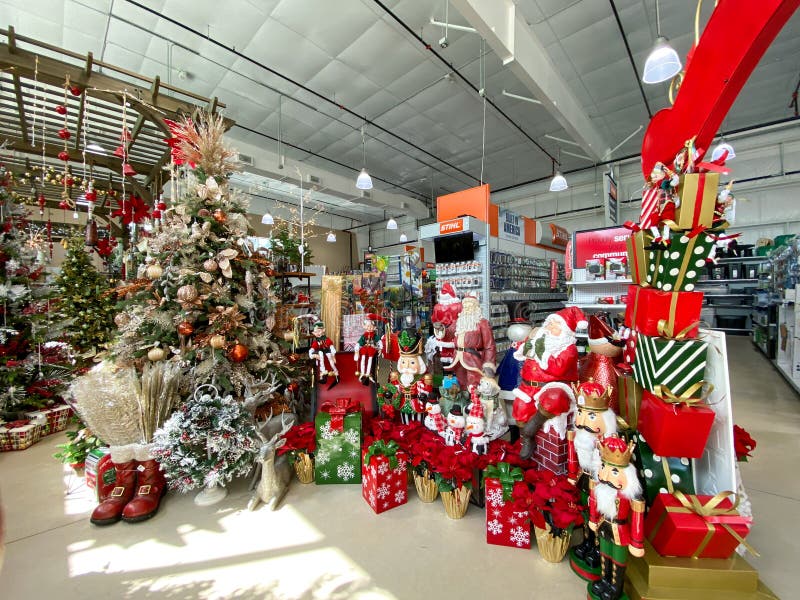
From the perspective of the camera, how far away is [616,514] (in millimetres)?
1490

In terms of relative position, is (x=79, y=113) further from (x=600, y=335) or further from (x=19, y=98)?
(x=600, y=335)

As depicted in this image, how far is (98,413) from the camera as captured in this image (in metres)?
2.27

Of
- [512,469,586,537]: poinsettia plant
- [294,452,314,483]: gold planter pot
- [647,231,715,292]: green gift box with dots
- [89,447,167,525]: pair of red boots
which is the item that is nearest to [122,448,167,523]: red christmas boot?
[89,447,167,525]: pair of red boots

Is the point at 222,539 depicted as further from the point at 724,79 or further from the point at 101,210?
the point at 101,210

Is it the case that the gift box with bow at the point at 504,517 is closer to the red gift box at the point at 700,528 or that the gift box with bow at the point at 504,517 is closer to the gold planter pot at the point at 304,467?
the red gift box at the point at 700,528

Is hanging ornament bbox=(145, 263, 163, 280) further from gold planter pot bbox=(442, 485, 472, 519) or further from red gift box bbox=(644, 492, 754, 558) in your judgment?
red gift box bbox=(644, 492, 754, 558)

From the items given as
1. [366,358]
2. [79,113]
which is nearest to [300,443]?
[366,358]

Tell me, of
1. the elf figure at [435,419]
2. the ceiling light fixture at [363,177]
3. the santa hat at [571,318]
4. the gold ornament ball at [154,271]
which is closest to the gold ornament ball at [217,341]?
the gold ornament ball at [154,271]

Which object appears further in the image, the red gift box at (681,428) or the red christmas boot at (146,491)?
the red christmas boot at (146,491)

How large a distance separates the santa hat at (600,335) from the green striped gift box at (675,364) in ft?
1.51

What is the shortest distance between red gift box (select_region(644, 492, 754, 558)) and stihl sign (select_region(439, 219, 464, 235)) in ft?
11.1

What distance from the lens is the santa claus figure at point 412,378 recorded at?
8.75 feet

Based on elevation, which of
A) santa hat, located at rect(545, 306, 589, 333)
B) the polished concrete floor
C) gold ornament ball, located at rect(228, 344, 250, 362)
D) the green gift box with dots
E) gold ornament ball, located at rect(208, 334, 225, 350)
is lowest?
the polished concrete floor

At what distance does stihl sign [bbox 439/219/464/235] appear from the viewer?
4380 millimetres
